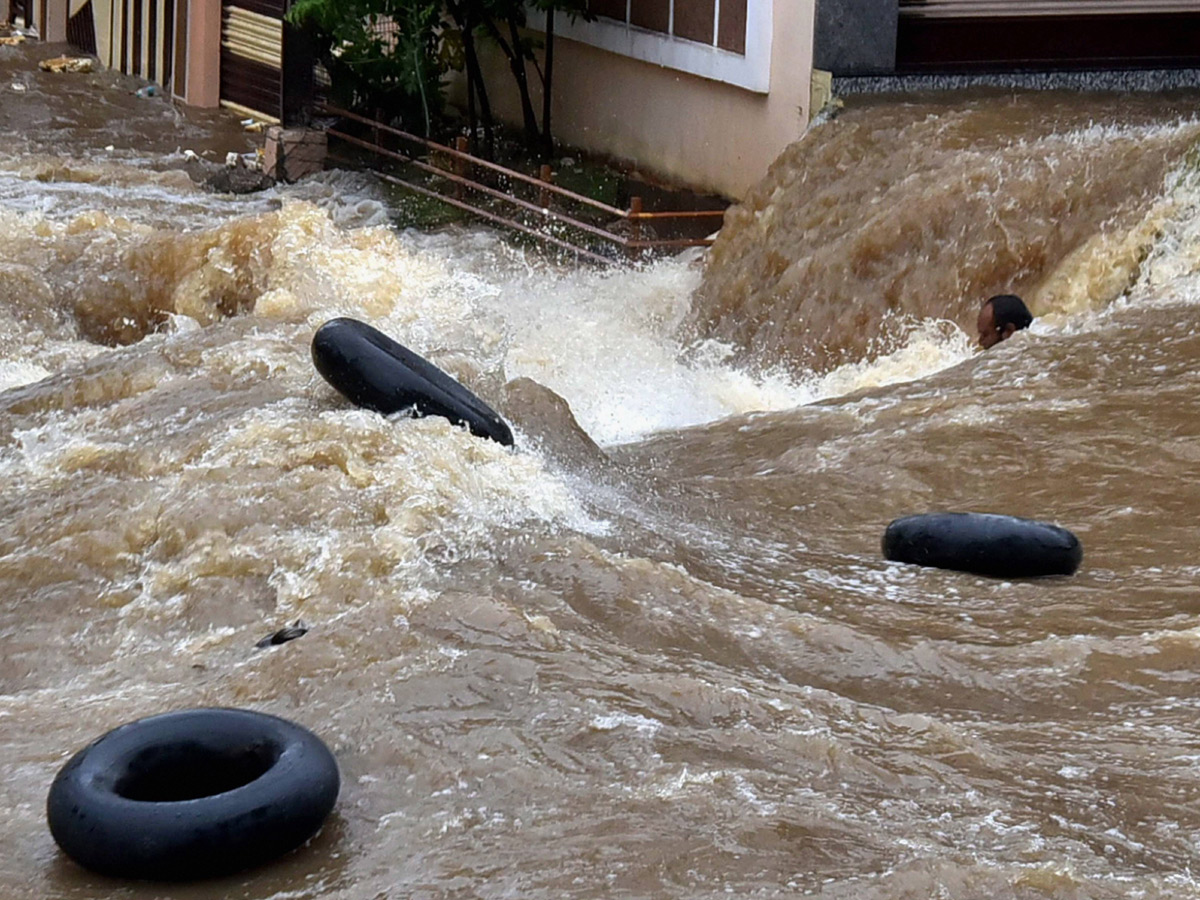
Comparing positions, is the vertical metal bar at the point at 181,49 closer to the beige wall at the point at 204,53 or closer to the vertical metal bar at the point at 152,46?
the beige wall at the point at 204,53

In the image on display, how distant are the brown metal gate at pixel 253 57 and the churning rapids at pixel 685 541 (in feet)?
21.5

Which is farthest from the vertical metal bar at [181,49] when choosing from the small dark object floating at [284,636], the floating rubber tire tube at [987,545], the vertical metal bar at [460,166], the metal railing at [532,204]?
the small dark object floating at [284,636]

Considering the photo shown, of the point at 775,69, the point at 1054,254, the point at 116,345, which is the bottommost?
the point at 116,345

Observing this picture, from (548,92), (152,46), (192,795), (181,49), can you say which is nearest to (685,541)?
(192,795)

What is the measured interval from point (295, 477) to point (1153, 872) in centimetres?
363

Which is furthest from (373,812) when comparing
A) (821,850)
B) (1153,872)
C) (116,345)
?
(116,345)

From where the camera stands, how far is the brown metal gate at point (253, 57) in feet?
58.2

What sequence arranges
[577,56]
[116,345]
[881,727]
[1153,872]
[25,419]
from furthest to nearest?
[577,56], [116,345], [25,419], [881,727], [1153,872]

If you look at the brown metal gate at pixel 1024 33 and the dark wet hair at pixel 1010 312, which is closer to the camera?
the dark wet hair at pixel 1010 312

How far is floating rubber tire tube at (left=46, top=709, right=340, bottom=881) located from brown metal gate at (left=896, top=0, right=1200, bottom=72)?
1027 centimetres

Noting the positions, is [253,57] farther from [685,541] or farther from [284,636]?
[284,636]

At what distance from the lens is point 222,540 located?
5734 mm

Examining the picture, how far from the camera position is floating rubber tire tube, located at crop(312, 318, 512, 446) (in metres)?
6.75

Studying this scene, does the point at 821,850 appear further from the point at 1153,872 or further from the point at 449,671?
the point at 449,671
